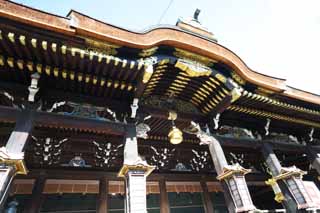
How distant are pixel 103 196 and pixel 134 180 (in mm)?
3127

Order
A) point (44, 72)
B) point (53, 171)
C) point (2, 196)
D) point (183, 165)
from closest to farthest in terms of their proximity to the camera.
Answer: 1. point (2, 196)
2. point (44, 72)
3. point (53, 171)
4. point (183, 165)

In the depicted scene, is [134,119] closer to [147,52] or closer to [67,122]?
[67,122]

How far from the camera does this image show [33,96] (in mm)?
4633

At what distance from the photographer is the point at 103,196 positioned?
7.08 m

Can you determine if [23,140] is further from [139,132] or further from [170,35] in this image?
[170,35]

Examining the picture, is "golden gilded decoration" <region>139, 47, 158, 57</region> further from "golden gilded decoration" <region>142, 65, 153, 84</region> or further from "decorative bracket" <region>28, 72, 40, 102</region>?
"decorative bracket" <region>28, 72, 40, 102</region>

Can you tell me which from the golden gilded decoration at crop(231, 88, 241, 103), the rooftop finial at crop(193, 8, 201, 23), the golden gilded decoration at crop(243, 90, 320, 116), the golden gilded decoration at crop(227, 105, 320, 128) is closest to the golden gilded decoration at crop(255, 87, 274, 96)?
the golden gilded decoration at crop(243, 90, 320, 116)

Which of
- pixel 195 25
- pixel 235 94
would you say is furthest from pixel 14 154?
pixel 195 25

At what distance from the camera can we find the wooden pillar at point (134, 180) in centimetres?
437

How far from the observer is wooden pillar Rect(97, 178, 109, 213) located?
6.89 metres

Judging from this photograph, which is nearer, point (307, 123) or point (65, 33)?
point (65, 33)

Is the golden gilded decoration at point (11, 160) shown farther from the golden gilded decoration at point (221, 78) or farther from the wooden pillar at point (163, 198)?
the wooden pillar at point (163, 198)

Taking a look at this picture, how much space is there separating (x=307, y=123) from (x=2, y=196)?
367 inches

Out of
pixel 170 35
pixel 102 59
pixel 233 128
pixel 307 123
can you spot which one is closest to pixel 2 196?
pixel 102 59
